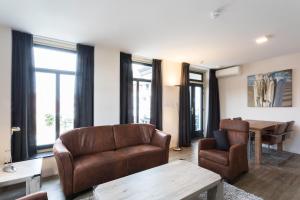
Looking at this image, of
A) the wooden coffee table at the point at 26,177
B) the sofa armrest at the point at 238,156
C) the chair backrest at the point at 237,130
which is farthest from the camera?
the chair backrest at the point at 237,130

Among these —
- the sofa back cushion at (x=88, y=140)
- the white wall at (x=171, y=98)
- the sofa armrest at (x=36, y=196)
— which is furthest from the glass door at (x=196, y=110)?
the sofa armrest at (x=36, y=196)

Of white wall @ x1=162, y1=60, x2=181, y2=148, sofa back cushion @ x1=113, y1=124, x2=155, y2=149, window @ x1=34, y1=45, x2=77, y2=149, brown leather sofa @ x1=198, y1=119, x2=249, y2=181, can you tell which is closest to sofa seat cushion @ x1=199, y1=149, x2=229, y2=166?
brown leather sofa @ x1=198, y1=119, x2=249, y2=181

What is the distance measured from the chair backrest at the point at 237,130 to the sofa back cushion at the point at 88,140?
228 centimetres

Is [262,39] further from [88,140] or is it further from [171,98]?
[88,140]

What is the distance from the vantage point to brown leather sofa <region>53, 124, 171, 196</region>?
7.81 feet

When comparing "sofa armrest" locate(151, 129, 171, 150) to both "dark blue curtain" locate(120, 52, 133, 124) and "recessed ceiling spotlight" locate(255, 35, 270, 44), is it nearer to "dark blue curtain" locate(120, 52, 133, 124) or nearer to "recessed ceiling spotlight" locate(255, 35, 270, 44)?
"dark blue curtain" locate(120, 52, 133, 124)

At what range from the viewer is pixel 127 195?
168 cm

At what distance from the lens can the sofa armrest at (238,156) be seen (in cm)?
274

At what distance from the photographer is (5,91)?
2.78 m

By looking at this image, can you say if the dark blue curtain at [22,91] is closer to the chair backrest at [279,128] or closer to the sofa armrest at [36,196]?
the sofa armrest at [36,196]

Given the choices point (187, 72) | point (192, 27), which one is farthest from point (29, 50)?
point (187, 72)

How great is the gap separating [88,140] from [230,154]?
2456 mm

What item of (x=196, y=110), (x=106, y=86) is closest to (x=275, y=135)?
(x=196, y=110)

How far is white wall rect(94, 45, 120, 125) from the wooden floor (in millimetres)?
1478
